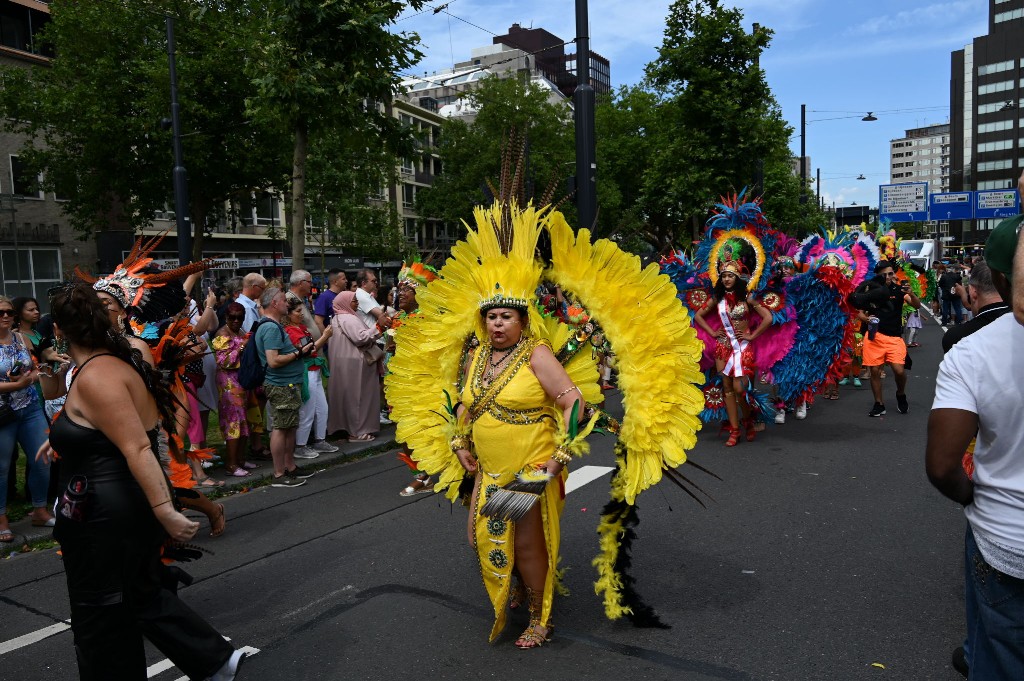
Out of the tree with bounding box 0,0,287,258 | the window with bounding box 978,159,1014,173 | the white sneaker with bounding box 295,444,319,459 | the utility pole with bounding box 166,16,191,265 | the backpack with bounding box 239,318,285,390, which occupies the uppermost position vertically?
the window with bounding box 978,159,1014,173

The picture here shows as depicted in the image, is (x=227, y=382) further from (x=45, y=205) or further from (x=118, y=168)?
(x=45, y=205)

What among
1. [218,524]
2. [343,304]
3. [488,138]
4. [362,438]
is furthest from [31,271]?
[218,524]

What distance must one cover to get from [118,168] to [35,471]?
696 inches

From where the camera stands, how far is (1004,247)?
7.18 feet

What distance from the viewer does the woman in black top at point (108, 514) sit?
2818 millimetres

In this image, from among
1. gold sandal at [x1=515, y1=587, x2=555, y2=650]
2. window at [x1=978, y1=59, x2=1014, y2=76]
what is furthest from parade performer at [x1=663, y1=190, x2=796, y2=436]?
window at [x1=978, y1=59, x2=1014, y2=76]

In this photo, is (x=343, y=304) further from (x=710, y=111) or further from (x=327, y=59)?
(x=710, y=111)

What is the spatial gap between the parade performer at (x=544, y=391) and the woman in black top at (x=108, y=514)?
1354mm

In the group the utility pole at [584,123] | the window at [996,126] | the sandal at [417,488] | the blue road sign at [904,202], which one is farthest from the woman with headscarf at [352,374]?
the window at [996,126]

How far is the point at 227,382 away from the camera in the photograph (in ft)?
23.2

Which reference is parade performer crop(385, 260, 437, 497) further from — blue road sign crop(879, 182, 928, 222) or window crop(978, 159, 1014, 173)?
window crop(978, 159, 1014, 173)

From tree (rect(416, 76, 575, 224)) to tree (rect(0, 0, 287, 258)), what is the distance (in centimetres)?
1724

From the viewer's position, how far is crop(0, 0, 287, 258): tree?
64.4 ft

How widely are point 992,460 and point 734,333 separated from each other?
5.83 m
